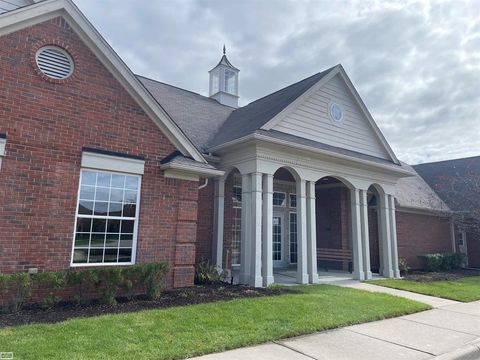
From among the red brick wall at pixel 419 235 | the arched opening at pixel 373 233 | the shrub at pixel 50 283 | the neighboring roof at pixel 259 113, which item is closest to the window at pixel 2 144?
the shrub at pixel 50 283

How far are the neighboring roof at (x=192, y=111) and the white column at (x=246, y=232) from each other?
2.30 m

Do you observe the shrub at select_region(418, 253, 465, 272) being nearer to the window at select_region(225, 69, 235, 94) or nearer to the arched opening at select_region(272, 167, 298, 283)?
the arched opening at select_region(272, 167, 298, 283)

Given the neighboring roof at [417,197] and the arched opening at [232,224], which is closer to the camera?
the arched opening at [232,224]

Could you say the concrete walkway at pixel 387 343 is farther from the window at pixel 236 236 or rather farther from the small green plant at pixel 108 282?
the window at pixel 236 236

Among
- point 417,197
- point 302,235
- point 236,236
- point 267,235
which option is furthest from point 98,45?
point 417,197

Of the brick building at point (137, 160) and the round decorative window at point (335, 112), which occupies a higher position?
the round decorative window at point (335, 112)

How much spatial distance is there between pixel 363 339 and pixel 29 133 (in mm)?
7541

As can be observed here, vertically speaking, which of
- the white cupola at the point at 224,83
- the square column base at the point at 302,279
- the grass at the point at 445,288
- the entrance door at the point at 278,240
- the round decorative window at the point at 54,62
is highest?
the white cupola at the point at 224,83

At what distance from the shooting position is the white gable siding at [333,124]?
12375mm

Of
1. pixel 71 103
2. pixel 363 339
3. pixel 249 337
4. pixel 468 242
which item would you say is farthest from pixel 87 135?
pixel 468 242

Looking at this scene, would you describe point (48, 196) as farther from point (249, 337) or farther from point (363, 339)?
point (363, 339)

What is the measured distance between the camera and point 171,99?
48.7 feet

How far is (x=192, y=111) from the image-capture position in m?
14.8

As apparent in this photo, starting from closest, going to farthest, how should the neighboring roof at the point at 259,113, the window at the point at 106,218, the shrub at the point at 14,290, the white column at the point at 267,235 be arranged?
the shrub at the point at 14,290 → the window at the point at 106,218 → the white column at the point at 267,235 → the neighboring roof at the point at 259,113
